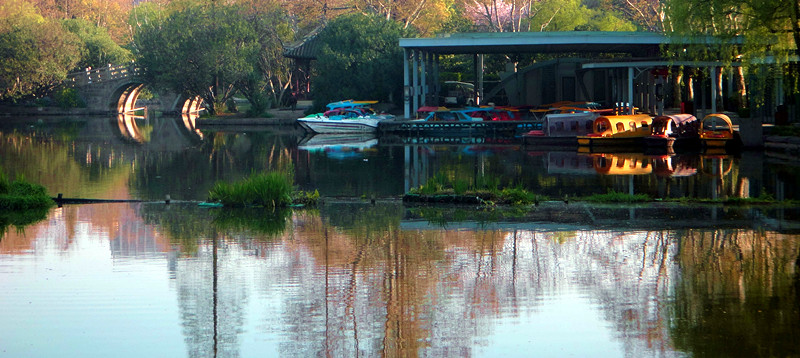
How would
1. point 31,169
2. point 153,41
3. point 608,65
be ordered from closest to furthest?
1. point 31,169
2. point 608,65
3. point 153,41

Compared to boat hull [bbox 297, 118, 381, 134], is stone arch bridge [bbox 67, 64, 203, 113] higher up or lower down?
higher up

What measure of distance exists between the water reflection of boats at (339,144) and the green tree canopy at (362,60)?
9873 millimetres

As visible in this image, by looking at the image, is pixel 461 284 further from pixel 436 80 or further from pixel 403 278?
pixel 436 80

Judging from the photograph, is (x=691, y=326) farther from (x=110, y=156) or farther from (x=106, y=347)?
(x=110, y=156)

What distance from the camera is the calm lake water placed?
9.50m

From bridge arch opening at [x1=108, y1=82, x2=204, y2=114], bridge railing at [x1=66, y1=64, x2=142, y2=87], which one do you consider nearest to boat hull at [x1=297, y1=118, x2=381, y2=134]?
bridge arch opening at [x1=108, y1=82, x2=204, y2=114]

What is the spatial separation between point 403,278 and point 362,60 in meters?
53.2

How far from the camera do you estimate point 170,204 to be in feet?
68.5

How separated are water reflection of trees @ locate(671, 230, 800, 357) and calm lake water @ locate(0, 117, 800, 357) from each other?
0.11ft

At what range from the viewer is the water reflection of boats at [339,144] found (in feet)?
135

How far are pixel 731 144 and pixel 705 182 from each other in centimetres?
1313

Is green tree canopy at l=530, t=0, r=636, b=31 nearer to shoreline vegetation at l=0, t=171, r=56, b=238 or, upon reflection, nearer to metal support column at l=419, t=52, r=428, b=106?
metal support column at l=419, t=52, r=428, b=106

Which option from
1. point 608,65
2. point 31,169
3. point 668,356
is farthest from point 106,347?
point 608,65

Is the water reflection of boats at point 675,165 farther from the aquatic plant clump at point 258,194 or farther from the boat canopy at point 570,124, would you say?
the aquatic plant clump at point 258,194
